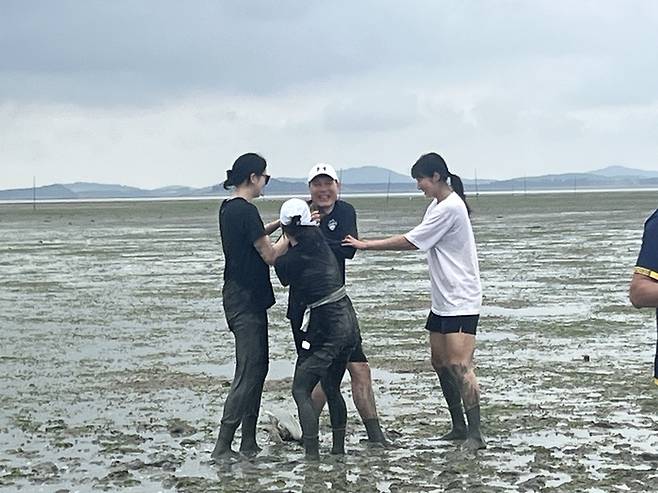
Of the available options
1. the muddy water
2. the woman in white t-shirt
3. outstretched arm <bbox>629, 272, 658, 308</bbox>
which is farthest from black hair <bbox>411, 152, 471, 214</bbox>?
outstretched arm <bbox>629, 272, 658, 308</bbox>

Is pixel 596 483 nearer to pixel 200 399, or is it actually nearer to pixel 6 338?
pixel 200 399

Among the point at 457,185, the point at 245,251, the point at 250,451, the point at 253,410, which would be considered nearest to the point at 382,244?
the point at 457,185

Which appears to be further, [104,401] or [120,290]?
[120,290]

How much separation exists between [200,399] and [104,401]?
33.8 inches

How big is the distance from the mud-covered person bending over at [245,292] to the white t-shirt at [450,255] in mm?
1086

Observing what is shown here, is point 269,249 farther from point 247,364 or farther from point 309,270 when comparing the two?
point 247,364

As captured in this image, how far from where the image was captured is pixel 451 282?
30.4 ft

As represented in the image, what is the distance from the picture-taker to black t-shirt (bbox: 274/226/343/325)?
351 inches

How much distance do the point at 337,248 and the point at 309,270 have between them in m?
0.44

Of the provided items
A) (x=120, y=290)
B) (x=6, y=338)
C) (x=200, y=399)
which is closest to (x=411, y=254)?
(x=120, y=290)

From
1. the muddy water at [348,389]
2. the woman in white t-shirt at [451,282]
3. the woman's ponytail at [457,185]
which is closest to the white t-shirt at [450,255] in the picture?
the woman in white t-shirt at [451,282]

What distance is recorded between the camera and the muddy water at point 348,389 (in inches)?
335

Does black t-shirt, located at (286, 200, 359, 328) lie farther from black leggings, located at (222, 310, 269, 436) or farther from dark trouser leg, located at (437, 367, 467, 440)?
dark trouser leg, located at (437, 367, 467, 440)

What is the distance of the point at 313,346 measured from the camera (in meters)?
8.95
